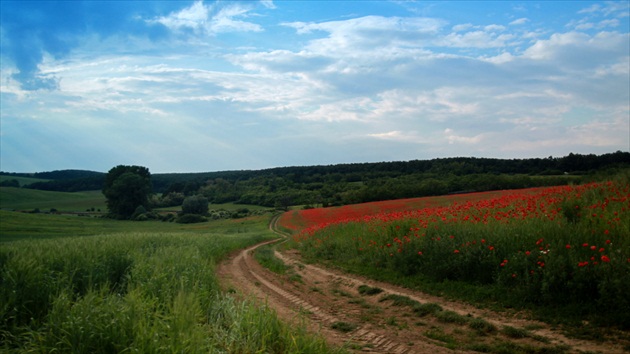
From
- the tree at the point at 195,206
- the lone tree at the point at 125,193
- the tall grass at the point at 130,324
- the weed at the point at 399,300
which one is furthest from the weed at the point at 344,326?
the lone tree at the point at 125,193

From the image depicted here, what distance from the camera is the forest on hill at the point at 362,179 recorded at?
3625cm

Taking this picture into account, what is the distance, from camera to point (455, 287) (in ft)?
31.2

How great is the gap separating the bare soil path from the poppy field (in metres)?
0.92

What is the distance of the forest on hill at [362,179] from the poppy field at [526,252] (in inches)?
388

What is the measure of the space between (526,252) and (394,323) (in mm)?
3648

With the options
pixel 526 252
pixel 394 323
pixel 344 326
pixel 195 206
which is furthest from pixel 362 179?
pixel 344 326

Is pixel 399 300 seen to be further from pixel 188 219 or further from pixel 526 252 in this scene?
pixel 188 219

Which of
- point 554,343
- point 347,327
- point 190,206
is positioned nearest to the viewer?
point 554,343

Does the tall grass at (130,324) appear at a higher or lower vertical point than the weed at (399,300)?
higher

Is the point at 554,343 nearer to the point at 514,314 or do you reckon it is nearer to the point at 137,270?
the point at 514,314

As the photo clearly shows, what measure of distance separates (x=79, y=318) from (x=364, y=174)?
80.3 metres

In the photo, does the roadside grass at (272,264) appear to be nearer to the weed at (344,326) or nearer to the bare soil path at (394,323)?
the bare soil path at (394,323)

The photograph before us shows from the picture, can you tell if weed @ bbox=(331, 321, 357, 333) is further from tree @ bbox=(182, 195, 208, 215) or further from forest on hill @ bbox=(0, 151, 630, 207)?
tree @ bbox=(182, 195, 208, 215)

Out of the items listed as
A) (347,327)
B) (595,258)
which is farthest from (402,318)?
(595,258)
